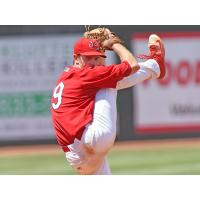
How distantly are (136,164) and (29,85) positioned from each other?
2.49m

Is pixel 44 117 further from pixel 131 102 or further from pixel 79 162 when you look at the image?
pixel 79 162

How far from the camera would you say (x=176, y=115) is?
36.8ft

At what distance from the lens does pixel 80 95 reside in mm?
4914

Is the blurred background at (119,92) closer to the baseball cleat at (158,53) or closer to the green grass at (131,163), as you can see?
the green grass at (131,163)

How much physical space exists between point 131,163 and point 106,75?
4.80 metres

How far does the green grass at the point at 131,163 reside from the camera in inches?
345

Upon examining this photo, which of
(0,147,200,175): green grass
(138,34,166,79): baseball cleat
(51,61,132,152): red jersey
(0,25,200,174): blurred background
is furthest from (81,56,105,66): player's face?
(0,25,200,174): blurred background

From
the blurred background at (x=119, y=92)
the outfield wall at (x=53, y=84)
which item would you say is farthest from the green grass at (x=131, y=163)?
the outfield wall at (x=53, y=84)

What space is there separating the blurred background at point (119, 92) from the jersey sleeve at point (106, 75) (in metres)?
5.95

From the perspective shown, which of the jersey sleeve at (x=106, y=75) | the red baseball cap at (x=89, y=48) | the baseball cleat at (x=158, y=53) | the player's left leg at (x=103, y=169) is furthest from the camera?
the baseball cleat at (x=158, y=53)

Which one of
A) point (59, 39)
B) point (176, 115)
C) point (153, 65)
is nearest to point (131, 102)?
point (176, 115)

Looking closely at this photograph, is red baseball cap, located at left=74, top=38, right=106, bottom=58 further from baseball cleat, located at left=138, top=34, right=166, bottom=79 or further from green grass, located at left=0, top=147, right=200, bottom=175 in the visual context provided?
green grass, located at left=0, top=147, right=200, bottom=175

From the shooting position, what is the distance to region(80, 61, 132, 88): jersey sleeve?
4812 mm

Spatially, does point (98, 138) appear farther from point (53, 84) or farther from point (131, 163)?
point (53, 84)
